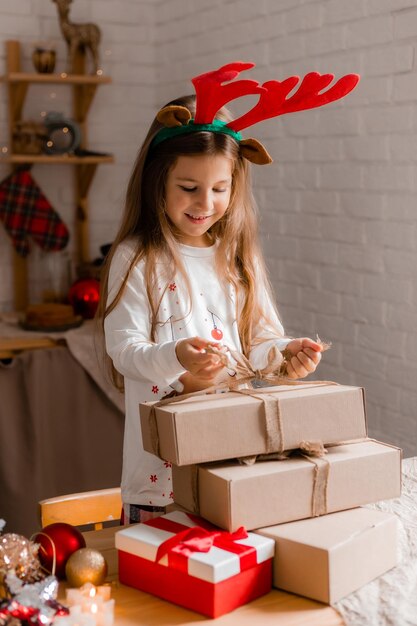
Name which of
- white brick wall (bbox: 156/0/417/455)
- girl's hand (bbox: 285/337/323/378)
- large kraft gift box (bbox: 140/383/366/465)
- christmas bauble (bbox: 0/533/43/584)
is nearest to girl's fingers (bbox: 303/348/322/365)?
girl's hand (bbox: 285/337/323/378)

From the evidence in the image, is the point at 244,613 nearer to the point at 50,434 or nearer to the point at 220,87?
the point at 220,87

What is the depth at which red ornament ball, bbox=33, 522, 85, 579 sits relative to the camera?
114 cm

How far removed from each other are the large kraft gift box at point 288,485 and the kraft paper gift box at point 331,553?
2 cm

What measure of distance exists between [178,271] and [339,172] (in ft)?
4.20

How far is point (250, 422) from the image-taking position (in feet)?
3.79

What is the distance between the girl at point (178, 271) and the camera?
1.52 meters

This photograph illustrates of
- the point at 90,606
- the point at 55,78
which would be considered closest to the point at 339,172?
the point at 55,78

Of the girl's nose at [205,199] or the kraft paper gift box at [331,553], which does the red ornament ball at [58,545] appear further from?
the girl's nose at [205,199]

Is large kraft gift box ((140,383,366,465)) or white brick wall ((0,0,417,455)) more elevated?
white brick wall ((0,0,417,455))

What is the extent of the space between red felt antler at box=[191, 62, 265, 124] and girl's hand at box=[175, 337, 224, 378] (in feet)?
1.32

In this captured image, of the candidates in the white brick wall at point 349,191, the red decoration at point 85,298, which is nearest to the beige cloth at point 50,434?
the red decoration at point 85,298

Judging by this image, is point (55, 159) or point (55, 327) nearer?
point (55, 327)

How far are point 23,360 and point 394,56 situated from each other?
1.51 m

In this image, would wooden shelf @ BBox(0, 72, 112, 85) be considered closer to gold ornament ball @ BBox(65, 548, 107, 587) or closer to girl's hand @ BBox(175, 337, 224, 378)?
girl's hand @ BBox(175, 337, 224, 378)
